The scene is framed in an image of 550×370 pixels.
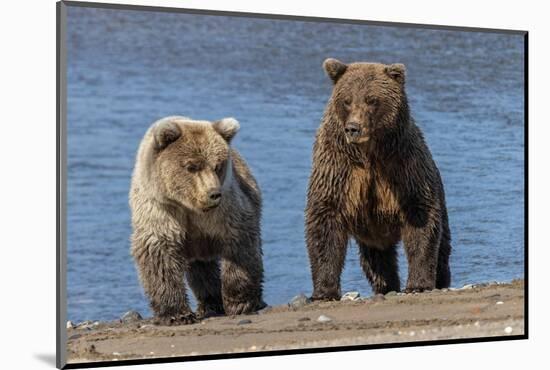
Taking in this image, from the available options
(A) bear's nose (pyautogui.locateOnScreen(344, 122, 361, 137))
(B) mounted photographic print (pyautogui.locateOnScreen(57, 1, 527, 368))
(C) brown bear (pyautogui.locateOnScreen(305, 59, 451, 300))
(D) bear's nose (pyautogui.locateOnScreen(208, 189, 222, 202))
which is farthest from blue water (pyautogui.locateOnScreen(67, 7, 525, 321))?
(D) bear's nose (pyautogui.locateOnScreen(208, 189, 222, 202))

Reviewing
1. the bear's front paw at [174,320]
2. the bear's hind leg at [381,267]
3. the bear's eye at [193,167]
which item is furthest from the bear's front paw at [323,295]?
the bear's eye at [193,167]

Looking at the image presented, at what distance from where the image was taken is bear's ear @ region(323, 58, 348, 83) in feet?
24.7

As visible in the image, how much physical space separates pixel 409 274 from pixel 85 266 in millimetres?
2074

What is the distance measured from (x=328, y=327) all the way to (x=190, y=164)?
55.8 inches

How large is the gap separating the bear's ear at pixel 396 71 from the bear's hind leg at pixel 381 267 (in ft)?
3.59

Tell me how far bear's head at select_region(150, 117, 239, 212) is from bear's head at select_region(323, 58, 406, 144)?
2.81 feet

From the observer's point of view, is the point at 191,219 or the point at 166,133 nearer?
the point at 166,133

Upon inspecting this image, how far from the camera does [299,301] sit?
753 centimetres

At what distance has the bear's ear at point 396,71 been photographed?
752 centimetres

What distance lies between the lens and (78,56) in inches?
268

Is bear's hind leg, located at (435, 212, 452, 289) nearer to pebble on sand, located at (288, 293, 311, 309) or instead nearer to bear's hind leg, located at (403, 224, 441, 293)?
bear's hind leg, located at (403, 224, 441, 293)

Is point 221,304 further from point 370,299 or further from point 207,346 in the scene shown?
point 370,299

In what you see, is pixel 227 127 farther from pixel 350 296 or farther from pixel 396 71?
pixel 350 296

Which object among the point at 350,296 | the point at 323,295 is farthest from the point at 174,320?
the point at 350,296
